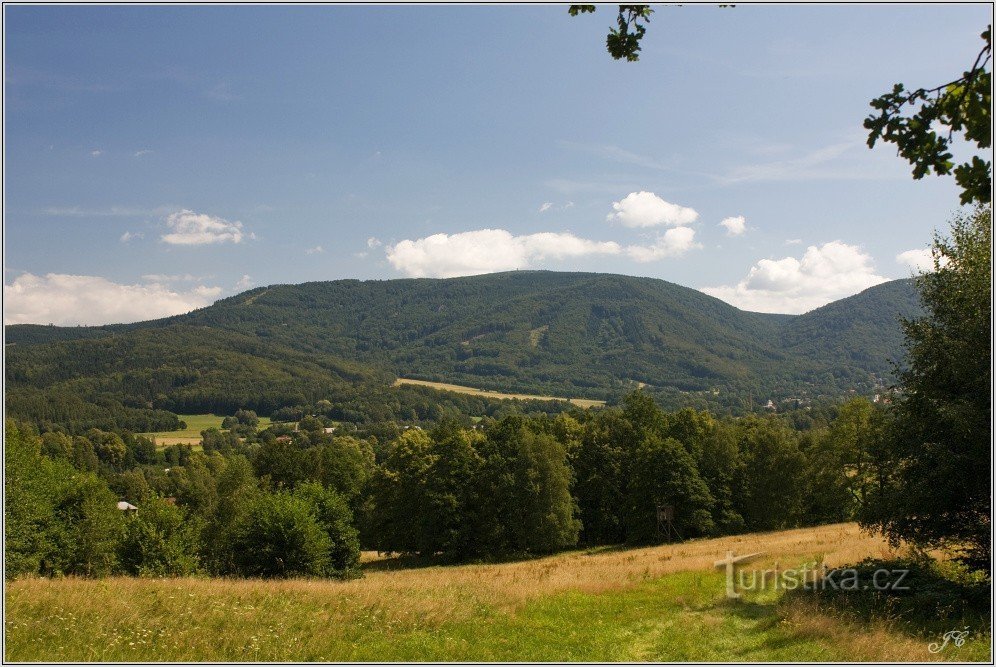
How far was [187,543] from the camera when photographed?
1399 inches

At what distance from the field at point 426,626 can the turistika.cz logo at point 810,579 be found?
101 centimetres

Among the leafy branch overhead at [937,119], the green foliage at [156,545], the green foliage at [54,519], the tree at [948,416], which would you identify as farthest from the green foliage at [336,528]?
the leafy branch overhead at [937,119]

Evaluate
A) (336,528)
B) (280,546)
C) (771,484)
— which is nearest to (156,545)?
(280,546)

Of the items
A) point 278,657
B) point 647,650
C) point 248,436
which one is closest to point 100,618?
point 278,657

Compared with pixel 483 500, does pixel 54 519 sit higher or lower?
higher

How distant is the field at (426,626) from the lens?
1080 cm

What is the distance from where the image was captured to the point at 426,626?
12.7m

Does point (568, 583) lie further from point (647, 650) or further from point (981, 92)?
point (981, 92)

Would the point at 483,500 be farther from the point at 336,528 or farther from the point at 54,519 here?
the point at 54,519

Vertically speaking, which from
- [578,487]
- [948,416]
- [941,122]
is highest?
[941,122]

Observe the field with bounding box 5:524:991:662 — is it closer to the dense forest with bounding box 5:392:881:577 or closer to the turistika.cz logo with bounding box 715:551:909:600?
the turistika.cz logo with bounding box 715:551:909:600

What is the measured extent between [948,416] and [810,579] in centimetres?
607

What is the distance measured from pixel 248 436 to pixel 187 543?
16534cm

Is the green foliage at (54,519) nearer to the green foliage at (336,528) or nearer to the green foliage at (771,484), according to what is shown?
the green foliage at (336,528)
